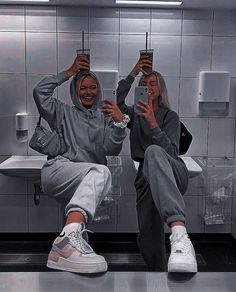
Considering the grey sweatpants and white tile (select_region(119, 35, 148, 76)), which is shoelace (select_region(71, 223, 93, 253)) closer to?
the grey sweatpants

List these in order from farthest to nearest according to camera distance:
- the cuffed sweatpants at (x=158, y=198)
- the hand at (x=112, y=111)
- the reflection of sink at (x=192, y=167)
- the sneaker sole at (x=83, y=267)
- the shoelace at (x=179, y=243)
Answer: the reflection of sink at (x=192, y=167) < the hand at (x=112, y=111) < the cuffed sweatpants at (x=158, y=198) < the shoelace at (x=179, y=243) < the sneaker sole at (x=83, y=267)

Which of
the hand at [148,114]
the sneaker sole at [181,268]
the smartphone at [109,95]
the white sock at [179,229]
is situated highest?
the smartphone at [109,95]

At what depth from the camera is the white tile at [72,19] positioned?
86.0 inches

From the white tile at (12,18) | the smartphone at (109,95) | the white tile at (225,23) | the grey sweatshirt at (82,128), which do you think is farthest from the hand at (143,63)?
the white tile at (12,18)

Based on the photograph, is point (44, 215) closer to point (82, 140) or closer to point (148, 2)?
point (82, 140)

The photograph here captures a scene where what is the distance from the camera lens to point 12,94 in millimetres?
2260

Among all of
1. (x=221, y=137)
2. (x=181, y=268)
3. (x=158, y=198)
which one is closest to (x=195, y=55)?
(x=221, y=137)

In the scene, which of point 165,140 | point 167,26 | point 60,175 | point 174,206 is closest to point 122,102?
point 165,140

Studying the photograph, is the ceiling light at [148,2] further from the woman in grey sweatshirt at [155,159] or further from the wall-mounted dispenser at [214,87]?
the woman in grey sweatshirt at [155,159]

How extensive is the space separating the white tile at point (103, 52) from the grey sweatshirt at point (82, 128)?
0.82m

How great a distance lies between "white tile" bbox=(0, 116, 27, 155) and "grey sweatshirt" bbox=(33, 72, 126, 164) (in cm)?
94

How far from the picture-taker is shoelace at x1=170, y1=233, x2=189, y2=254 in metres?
1.04

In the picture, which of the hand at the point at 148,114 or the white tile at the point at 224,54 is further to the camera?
the white tile at the point at 224,54

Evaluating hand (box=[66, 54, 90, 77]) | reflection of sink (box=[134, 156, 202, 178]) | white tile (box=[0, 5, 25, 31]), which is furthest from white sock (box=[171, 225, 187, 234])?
white tile (box=[0, 5, 25, 31])
